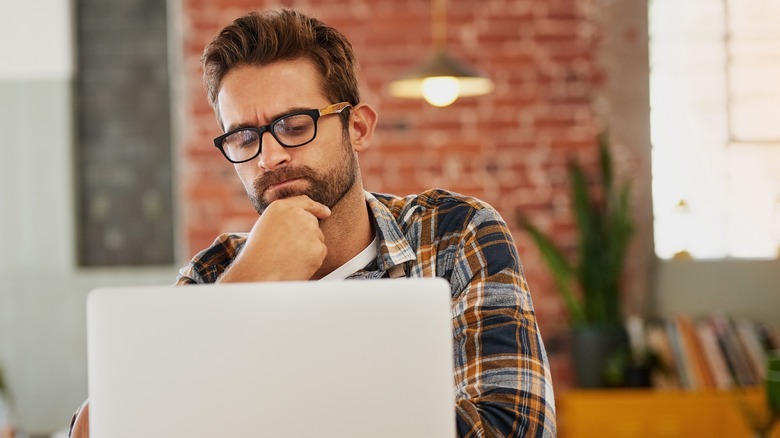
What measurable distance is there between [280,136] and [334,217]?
0.17 meters

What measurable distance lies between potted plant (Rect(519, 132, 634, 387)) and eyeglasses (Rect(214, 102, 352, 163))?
2932 mm

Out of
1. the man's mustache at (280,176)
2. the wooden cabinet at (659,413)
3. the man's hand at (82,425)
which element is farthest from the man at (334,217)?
the wooden cabinet at (659,413)

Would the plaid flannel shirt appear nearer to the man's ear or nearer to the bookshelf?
the man's ear

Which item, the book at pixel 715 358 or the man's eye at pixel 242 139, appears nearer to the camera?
the man's eye at pixel 242 139

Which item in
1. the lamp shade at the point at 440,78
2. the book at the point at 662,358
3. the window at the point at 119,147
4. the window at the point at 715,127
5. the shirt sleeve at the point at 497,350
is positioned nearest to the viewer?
the shirt sleeve at the point at 497,350

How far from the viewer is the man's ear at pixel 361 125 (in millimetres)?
1659

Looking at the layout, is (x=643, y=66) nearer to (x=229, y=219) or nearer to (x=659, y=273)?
(x=659, y=273)

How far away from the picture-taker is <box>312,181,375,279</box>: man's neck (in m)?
1.59

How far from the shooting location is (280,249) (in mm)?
1339

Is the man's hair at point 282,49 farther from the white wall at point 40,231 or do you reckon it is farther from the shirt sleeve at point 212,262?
the white wall at point 40,231

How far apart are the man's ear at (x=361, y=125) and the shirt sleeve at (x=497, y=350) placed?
342 mm

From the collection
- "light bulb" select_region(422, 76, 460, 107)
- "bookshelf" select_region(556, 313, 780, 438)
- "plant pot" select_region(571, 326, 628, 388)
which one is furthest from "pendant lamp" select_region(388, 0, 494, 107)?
"bookshelf" select_region(556, 313, 780, 438)

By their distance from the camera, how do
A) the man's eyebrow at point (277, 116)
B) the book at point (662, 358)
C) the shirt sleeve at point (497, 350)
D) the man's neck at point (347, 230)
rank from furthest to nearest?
1. the book at point (662, 358)
2. the man's neck at point (347, 230)
3. the man's eyebrow at point (277, 116)
4. the shirt sleeve at point (497, 350)

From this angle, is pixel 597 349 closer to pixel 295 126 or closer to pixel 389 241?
pixel 389 241
